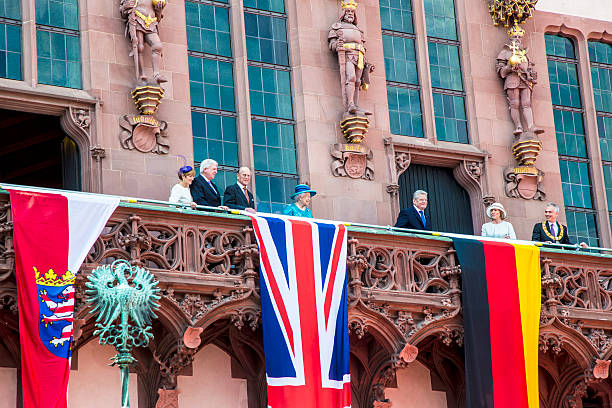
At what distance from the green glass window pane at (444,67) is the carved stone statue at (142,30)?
6.15 m

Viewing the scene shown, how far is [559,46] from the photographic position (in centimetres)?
3362

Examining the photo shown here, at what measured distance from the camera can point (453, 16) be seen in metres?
32.4

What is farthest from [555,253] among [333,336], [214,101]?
[214,101]

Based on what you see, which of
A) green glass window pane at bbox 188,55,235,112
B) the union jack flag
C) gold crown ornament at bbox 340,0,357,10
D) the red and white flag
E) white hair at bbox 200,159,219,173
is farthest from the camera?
gold crown ornament at bbox 340,0,357,10

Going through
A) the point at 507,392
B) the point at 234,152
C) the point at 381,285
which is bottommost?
the point at 507,392

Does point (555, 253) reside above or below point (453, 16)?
below

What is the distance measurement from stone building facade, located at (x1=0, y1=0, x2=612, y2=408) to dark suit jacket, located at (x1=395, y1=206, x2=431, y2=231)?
696 mm

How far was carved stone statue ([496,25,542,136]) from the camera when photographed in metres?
31.7

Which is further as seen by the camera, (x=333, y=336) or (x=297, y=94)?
(x=297, y=94)

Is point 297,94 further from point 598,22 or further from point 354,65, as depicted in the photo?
point 598,22

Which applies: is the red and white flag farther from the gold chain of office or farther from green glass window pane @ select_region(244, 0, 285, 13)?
the gold chain of office

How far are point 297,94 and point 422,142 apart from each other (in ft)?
9.00

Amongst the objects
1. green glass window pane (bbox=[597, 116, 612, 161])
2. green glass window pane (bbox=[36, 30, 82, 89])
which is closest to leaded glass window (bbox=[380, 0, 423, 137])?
green glass window pane (bbox=[597, 116, 612, 161])

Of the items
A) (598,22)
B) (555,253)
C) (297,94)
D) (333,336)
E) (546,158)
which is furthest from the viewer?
(598,22)
